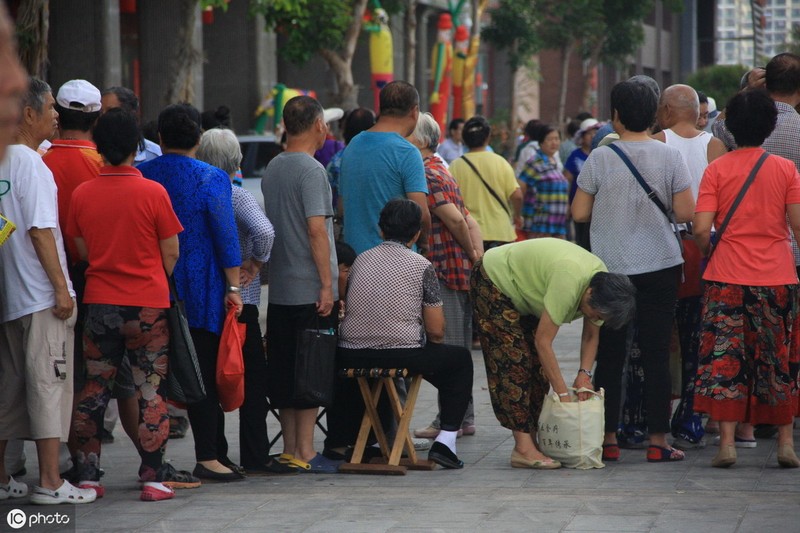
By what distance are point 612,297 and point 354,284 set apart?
132 centimetres

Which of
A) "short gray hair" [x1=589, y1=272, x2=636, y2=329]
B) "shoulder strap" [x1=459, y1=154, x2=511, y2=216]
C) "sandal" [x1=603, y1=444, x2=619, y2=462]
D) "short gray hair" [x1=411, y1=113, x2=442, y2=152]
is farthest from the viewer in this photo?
"shoulder strap" [x1=459, y1=154, x2=511, y2=216]

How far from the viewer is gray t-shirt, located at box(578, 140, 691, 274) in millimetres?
7059

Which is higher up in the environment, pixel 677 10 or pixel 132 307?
pixel 677 10

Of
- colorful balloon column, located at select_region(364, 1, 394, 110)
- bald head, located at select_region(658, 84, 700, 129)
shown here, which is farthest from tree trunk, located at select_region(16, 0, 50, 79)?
colorful balloon column, located at select_region(364, 1, 394, 110)

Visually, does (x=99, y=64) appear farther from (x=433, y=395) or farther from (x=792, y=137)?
(x=792, y=137)

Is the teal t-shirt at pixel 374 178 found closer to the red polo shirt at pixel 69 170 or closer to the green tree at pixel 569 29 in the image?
the red polo shirt at pixel 69 170

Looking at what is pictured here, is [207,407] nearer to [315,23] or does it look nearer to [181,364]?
[181,364]

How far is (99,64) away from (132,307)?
17.9m

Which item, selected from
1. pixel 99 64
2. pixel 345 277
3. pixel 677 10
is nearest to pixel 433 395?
pixel 345 277

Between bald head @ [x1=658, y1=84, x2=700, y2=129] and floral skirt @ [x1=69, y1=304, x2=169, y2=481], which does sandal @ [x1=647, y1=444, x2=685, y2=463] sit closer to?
bald head @ [x1=658, y1=84, x2=700, y2=129]

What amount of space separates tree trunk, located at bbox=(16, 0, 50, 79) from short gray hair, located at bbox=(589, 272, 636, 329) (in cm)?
588

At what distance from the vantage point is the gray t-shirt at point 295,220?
22.4 feet

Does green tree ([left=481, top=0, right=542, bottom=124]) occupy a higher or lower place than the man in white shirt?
higher

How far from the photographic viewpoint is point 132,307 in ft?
20.0
